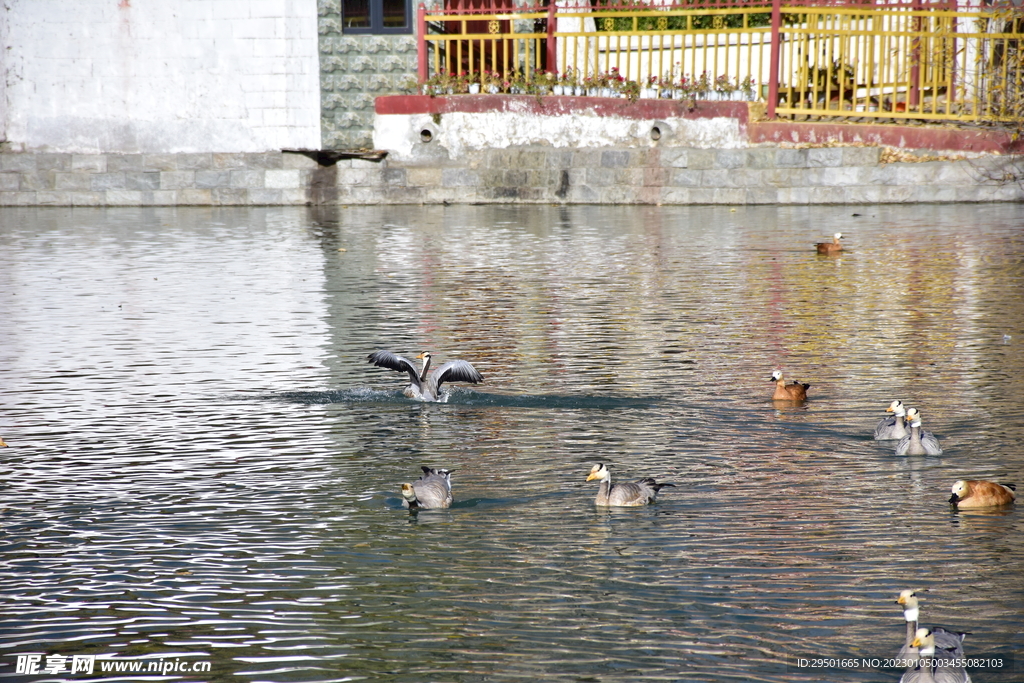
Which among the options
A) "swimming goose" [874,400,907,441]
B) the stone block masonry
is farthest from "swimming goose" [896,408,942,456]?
the stone block masonry

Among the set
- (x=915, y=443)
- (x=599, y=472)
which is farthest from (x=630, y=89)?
(x=599, y=472)

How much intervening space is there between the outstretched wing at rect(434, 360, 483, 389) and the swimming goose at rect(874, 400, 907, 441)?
288cm

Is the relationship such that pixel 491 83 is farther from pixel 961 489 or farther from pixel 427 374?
pixel 961 489

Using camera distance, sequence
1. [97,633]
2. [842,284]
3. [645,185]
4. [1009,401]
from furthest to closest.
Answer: [645,185]
[842,284]
[1009,401]
[97,633]

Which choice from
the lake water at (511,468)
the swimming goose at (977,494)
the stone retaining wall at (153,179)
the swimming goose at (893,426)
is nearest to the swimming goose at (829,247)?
the lake water at (511,468)

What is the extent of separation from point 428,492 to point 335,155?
729 inches

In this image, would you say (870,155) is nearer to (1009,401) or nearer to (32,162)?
(1009,401)

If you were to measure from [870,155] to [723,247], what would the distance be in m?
5.87

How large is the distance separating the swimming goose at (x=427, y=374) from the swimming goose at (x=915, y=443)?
3.08 metres

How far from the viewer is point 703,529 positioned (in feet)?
21.7

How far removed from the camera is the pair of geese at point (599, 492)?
686 centimetres

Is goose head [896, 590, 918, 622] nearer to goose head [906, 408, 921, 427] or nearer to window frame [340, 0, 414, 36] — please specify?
goose head [906, 408, 921, 427]

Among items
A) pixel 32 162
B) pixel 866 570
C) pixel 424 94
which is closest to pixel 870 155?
pixel 424 94

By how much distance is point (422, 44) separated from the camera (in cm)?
2425
